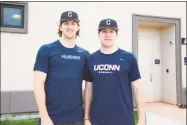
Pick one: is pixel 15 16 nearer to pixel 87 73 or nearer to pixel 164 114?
pixel 87 73

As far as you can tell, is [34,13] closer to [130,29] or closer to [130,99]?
[130,29]

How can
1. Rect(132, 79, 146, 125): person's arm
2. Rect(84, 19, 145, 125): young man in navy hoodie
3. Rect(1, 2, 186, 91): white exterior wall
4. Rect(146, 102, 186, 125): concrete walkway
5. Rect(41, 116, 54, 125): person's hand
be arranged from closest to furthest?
Rect(41, 116, 54, 125): person's hand, Rect(84, 19, 145, 125): young man in navy hoodie, Rect(132, 79, 146, 125): person's arm, Rect(146, 102, 186, 125): concrete walkway, Rect(1, 2, 186, 91): white exterior wall

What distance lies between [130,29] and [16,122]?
3.38 meters

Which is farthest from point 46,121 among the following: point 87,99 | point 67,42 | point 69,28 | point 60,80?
point 69,28

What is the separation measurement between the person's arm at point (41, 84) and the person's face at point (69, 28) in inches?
8.5

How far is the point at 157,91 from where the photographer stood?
22.3 ft

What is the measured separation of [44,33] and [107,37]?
129 inches

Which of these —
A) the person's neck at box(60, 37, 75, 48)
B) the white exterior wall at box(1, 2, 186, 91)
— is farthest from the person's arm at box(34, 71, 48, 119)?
the white exterior wall at box(1, 2, 186, 91)

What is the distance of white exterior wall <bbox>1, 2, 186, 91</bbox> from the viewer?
482cm

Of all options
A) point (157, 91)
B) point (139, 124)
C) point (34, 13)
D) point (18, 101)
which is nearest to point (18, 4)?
point (34, 13)

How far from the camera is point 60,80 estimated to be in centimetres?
191

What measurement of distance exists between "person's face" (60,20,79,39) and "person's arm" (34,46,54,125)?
8.5 inches

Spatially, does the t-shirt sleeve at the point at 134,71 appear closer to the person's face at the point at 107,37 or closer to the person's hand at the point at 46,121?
the person's face at the point at 107,37

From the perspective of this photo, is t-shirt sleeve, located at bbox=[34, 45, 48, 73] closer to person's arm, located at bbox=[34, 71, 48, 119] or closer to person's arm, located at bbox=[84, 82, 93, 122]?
person's arm, located at bbox=[34, 71, 48, 119]
